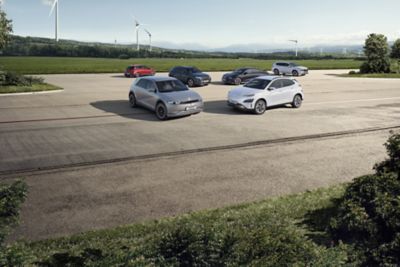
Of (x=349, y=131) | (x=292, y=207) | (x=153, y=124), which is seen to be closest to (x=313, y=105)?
(x=349, y=131)

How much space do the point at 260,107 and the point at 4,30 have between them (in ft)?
59.6

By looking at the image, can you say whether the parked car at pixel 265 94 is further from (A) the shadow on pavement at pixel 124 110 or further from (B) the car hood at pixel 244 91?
(A) the shadow on pavement at pixel 124 110

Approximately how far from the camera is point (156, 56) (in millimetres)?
92188

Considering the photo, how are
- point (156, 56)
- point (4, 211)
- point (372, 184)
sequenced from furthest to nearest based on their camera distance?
point (156, 56) < point (372, 184) < point (4, 211)

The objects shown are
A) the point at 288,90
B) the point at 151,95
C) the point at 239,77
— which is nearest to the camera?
the point at 151,95

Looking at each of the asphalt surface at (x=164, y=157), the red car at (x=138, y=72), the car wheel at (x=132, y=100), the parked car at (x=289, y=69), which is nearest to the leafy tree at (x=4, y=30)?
the asphalt surface at (x=164, y=157)

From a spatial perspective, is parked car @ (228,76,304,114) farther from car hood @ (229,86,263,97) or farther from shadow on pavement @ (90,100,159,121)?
shadow on pavement @ (90,100,159,121)

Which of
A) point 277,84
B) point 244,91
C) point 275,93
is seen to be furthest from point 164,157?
point 277,84

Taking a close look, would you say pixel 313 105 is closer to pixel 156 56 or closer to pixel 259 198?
pixel 259 198

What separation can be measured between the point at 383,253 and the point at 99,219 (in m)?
4.60

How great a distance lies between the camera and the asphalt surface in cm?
707

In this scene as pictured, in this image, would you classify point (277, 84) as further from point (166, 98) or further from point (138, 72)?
point (138, 72)

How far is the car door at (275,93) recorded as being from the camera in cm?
1738

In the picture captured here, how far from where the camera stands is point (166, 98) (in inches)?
610
